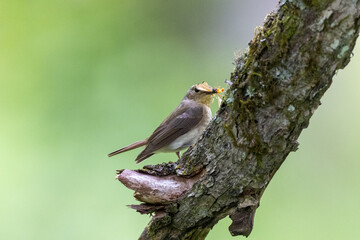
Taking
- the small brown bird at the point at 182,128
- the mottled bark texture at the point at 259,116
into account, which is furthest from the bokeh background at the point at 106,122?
the mottled bark texture at the point at 259,116

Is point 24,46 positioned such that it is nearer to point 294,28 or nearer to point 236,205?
point 236,205

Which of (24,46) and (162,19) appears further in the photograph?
(162,19)

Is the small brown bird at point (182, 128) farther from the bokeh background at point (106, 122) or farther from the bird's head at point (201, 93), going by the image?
the bokeh background at point (106, 122)

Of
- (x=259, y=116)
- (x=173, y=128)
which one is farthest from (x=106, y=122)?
(x=259, y=116)

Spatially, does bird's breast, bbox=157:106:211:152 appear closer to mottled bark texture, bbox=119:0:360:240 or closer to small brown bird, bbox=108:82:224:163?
small brown bird, bbox=108:82:224:163

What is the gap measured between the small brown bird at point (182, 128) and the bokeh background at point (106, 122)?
495 mm

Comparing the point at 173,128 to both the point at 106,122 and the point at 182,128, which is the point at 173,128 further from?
the point at 106,122

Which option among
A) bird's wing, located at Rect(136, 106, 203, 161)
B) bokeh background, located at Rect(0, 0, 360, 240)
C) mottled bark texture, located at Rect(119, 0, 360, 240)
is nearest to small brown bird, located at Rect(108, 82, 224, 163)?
bird's wing, located at Rect(136, 106, 203, 161)

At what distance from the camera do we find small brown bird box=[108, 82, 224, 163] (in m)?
3.40

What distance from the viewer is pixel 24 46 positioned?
14.3 ft

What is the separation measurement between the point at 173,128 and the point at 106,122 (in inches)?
32.9

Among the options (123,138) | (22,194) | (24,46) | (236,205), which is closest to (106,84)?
(123,138)

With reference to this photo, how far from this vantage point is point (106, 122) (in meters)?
4.12

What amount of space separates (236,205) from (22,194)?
8.02ft
